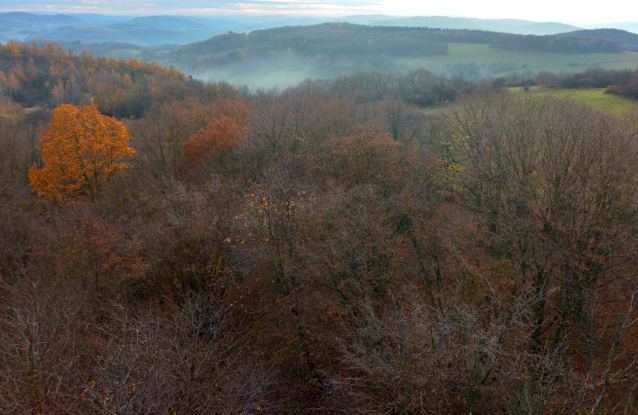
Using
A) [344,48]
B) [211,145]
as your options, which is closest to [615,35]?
[344,48]

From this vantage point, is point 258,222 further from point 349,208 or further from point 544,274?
point 544,274

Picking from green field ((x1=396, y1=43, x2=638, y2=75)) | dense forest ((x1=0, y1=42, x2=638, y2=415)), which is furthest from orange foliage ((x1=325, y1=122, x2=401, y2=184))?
green field ((x1=396, y1=43, x2=638, y2=75))

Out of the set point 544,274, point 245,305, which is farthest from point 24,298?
point 544,274

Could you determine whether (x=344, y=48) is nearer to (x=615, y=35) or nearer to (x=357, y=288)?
(x=615, y=35)

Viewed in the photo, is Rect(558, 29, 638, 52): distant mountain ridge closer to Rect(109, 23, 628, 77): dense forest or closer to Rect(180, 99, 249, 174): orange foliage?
Rect(109, 23, 628, 77): dense forest

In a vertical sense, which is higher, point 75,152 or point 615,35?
point 615,35

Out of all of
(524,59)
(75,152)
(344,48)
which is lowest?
(75,152)

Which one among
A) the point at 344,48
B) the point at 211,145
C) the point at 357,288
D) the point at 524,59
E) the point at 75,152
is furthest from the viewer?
the point at 344,48
